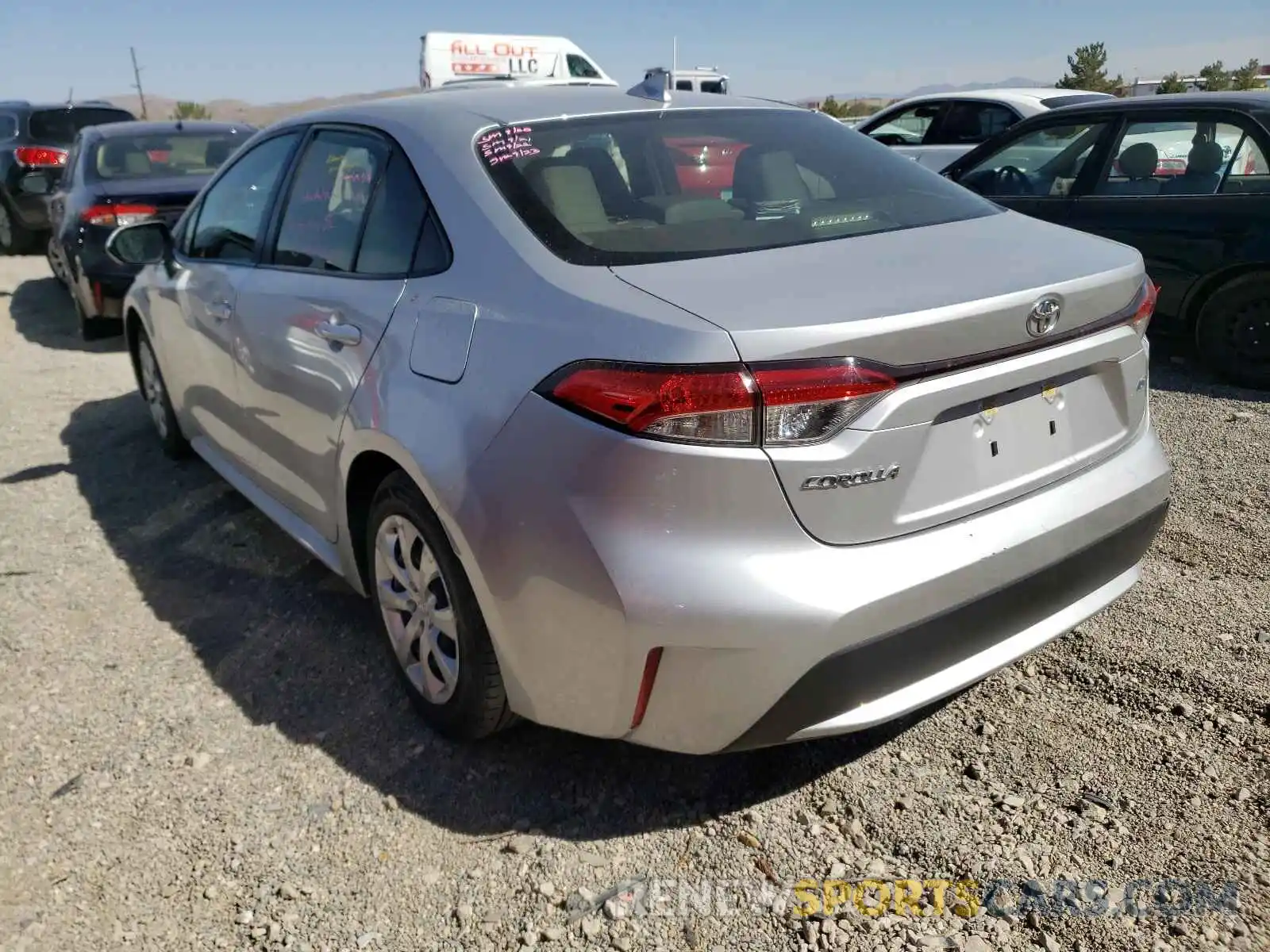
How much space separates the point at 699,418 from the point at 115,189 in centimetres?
719

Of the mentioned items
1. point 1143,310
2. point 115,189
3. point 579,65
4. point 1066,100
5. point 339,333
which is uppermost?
point 579,65

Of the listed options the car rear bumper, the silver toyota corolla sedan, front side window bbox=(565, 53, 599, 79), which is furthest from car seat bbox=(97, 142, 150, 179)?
front side window bbox=(565, 53, 599, 79)

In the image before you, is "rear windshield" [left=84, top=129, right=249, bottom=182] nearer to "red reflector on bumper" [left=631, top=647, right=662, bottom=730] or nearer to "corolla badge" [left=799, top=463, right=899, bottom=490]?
"red reflector on bumper" [left=631, top=647, right=662, bottom=730]

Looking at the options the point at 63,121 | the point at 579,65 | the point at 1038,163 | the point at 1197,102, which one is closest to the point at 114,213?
the point at 1038,163

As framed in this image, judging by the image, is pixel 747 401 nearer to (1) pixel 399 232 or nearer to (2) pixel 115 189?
(1) pixel 399 232

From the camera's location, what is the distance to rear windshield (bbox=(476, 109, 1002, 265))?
2336mm

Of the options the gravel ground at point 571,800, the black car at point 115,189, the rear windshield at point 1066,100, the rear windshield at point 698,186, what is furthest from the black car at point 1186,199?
the black car at point 115,189

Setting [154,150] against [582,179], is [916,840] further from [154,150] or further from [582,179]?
[154,150]

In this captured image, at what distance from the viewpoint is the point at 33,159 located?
11523 millimetres

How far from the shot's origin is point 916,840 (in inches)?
90.6

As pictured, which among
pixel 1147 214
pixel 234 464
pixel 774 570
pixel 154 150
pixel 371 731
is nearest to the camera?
pixel 774 570

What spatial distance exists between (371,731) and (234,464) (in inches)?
59.5

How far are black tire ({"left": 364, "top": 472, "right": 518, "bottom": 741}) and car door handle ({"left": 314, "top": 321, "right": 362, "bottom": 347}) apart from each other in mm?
386

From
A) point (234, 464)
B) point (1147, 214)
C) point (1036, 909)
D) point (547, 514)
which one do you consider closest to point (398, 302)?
point (547, 514)
